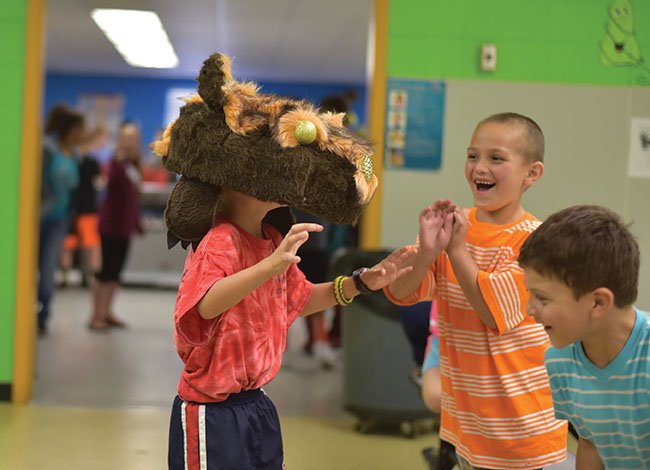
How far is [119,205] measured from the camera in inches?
247

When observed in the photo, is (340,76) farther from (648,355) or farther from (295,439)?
(648,355)

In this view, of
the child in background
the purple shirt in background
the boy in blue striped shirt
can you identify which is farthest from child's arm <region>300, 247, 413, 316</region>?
the child in background

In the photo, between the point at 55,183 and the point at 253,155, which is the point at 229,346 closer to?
the point at 253,155

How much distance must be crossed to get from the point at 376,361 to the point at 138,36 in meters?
6.96

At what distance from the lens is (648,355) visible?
153cm

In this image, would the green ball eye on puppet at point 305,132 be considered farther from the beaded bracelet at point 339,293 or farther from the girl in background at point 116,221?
the girl in background at point 116,221

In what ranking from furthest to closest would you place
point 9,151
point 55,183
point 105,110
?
point 105,110 < point 55,183 < point 9,151

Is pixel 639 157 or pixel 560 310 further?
pixel 639 157

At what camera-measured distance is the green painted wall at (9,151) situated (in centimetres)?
418

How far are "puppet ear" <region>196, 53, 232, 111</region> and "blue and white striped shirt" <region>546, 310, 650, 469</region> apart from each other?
877 mm

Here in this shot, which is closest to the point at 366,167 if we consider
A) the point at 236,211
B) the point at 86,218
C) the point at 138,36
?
the point at 236,211

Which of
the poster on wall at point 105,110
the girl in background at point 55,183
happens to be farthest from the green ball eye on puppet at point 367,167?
the poster on wall at point 105,110

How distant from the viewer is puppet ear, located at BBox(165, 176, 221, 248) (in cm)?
182

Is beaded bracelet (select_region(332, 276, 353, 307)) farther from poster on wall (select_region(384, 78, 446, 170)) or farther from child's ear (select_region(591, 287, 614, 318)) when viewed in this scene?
poster on wall (select_region(384, 78, 446, 170))
